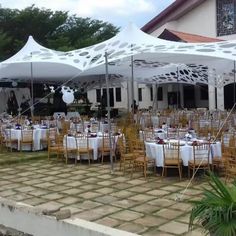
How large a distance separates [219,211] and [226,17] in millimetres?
26509

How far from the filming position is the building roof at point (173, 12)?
30.6m

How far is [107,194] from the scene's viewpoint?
780 centimetres

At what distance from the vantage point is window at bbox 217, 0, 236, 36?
93.0 ft

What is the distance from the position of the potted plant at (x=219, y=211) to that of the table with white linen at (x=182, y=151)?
15.2 feet

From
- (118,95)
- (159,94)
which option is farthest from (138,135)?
(118,95)

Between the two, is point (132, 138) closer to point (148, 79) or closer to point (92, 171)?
point (92, 171)

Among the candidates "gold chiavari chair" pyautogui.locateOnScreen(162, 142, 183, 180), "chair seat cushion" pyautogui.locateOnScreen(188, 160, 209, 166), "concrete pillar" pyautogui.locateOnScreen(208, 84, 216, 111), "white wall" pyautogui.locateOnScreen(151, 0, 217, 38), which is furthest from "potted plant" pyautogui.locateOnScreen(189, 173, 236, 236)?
"white wall" pyautogui.locateOnScreen(151, 0, 217, 38)

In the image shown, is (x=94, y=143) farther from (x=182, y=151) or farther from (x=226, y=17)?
(x=226, y=17)

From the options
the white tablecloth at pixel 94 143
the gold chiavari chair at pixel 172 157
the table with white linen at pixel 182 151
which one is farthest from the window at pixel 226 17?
the gold chiavari chair at pixel 172 157

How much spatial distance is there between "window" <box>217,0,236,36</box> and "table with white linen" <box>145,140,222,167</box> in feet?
Answer: 67.3

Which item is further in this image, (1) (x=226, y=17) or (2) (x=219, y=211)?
(1) (x=226, y=17)

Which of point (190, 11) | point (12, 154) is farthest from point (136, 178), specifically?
point (190, 11)

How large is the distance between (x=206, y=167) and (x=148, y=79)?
51.4ft

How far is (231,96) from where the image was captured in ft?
92.3
